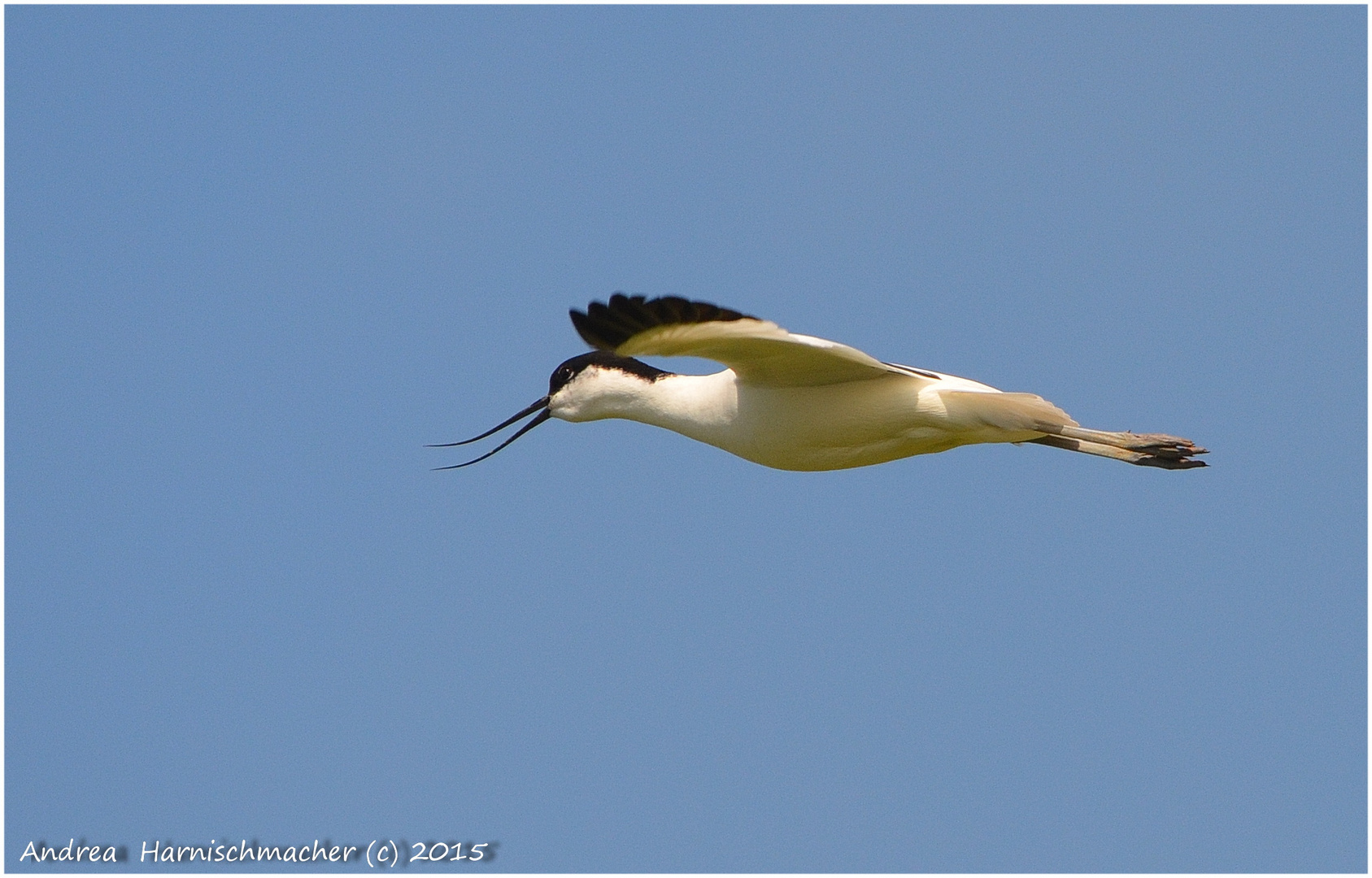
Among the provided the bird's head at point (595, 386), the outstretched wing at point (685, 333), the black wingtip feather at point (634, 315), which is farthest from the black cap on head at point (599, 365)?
the black wingtip feather at point (634, 315)

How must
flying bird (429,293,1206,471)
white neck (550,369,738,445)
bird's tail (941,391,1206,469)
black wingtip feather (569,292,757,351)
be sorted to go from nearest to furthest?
black wingtip feather (569,292,757,351), flying bird (429,293,1206,471), bird's tail (941,391,1206,469), white neck (550,369,738,445)

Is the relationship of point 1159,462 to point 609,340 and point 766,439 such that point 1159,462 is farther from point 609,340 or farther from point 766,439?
point 609,340

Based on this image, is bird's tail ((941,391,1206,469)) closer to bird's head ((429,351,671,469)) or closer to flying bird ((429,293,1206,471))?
flying bird ((429,293,1206,471))

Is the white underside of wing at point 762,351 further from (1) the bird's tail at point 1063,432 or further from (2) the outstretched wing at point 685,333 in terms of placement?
(1) the bird's tail at point 1063,432

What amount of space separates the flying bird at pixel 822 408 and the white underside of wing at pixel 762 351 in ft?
0.04

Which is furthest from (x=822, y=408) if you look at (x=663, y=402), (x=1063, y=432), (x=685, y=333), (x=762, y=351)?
(x=685, y=333)

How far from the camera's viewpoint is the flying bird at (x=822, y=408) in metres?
7.91

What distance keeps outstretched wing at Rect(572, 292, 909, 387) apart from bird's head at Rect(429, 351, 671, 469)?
4.58 ft

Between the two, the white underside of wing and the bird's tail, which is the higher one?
the white underside of wing

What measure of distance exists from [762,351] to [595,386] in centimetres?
180

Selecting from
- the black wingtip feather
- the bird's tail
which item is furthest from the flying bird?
the black wingtip feather

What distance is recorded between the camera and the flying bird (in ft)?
25.9

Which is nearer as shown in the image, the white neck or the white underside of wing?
the white underside of wing

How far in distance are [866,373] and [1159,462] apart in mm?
2269
